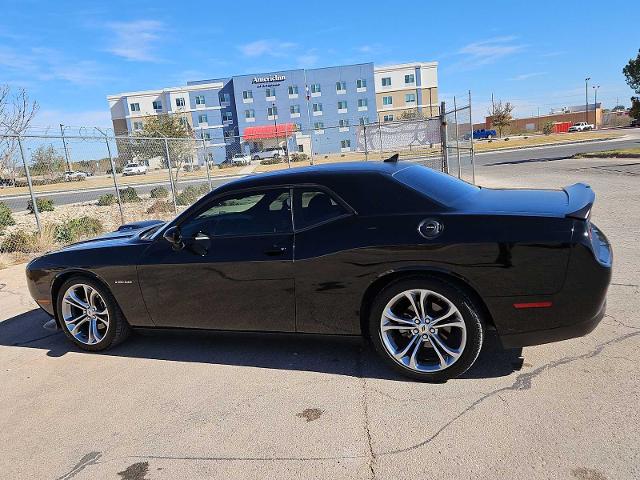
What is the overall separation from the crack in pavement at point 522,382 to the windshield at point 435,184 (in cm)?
130

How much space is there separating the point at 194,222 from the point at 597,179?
13555 millimetres

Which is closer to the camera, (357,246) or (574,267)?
(574,267)

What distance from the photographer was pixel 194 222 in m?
4.21

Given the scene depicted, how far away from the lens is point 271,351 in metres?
4.26

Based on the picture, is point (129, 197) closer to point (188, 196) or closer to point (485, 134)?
point (188, 196)

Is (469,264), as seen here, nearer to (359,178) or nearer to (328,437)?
(359,178)

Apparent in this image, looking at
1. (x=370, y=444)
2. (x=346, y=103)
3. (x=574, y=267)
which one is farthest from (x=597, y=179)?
(x=346, y=103)

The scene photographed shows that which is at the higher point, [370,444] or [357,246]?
[357,246]

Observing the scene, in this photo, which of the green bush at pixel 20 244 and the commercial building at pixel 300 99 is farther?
the commercial building at pixel 300 99

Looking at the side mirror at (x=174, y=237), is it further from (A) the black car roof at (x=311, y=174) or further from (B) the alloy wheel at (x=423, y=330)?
(B) the alloy wheel at (x=423, y=330)

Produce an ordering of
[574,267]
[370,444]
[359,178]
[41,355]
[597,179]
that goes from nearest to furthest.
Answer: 1. [370,444]
2. [574,267]
3. [359,178]
4. [41,355]
5. [597,179]

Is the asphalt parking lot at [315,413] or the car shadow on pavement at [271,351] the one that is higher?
the car shadow on pavement at [271,351]

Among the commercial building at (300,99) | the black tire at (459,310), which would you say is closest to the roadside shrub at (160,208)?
the black tire at (459,310)

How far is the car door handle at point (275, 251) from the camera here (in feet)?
12.3
